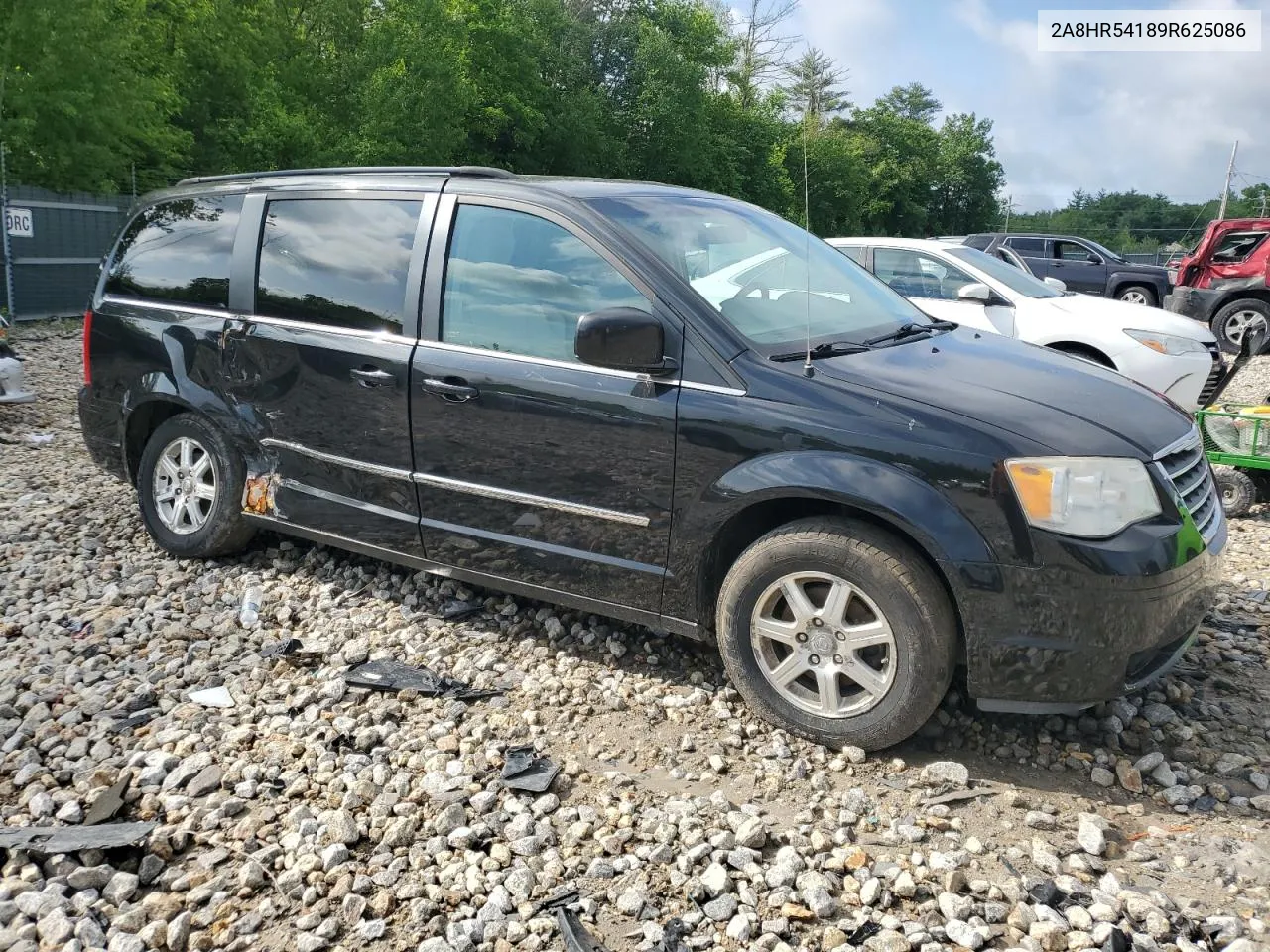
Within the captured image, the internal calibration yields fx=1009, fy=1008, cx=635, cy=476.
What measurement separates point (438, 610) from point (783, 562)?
1954mm

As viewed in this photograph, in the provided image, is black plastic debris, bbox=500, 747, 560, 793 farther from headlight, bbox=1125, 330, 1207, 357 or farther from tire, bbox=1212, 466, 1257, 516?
headlight, bbox=1125, 330, 1207, 357

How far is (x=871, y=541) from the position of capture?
333cm

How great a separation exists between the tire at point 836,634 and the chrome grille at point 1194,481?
0.93 metres

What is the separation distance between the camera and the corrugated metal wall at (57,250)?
54.2 feet

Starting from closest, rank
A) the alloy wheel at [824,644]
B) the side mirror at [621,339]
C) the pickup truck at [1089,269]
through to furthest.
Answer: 1. the alloy wheel at [824,644]
2. the side mirror at [621,339]
3. the pickup truck at [1089,269]

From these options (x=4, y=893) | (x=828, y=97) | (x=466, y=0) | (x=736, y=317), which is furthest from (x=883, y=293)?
(x=828, y=97)

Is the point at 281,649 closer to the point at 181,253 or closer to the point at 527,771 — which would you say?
the point at 527,771

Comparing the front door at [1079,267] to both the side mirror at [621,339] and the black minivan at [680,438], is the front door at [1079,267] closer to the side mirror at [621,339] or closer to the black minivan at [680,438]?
the black minivan at [680,438]

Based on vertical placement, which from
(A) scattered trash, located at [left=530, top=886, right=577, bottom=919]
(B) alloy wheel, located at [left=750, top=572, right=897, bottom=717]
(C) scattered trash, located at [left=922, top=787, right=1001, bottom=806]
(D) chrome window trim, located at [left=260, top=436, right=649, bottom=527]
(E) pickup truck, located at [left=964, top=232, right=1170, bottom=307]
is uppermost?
(E) pickup truck, located at [left=964, top=232, right=1170, bottom=307]

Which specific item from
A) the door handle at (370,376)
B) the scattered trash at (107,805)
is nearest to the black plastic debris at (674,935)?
the scattered trash at (107,805)

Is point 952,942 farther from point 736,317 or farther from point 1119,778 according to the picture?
point 736,317

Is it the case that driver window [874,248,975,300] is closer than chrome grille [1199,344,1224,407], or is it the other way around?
chrome grille [1199,344,1224,407]

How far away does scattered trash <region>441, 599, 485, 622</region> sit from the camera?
4672 mm

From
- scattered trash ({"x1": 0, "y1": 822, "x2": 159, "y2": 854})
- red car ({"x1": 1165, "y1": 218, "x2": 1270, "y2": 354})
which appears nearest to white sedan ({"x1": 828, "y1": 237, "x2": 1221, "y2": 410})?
red car ({"x1": 1165, "y1": 218, "x2": 1270, "y2": 354})
